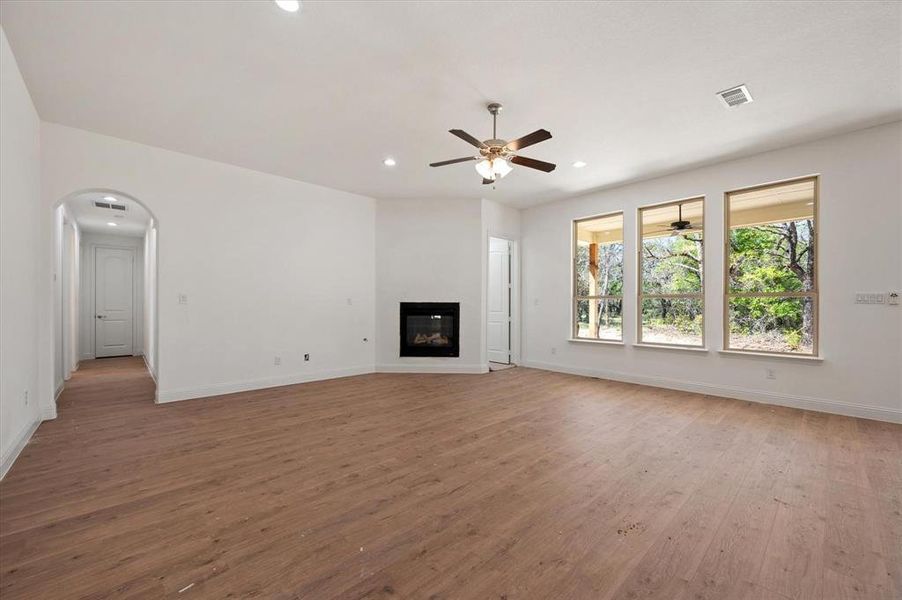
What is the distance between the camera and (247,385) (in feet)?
17.5

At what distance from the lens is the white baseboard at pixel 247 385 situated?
186 inches

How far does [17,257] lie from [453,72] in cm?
376

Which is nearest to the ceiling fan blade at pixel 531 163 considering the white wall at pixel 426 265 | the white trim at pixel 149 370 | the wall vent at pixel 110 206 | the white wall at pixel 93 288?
the white wall at pixel 426 265

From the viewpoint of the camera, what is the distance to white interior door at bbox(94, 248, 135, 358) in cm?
881

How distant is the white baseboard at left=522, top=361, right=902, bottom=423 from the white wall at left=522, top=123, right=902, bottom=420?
0.4 inches

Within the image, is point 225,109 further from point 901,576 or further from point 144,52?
point 901,576

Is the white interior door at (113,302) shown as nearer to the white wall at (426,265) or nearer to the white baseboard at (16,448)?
the white baseboard at (16,448)

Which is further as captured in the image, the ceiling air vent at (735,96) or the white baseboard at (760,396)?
the white baseboard at (760,396)

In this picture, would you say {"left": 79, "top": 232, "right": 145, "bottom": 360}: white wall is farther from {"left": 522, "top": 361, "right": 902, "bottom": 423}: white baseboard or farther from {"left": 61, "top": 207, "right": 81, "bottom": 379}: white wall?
{"left": 522, "top": 361, "right": 902, "bottom": 423}: white baseboard

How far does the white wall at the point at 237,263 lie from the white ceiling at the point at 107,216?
3.87 feet

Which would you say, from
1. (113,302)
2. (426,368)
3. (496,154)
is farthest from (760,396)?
(113,302)

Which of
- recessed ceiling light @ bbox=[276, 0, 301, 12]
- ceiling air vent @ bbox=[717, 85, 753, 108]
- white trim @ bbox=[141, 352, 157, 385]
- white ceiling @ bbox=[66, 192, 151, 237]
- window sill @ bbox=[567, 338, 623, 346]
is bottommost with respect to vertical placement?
white trim @ bbox=[141, 352, 157, 385]

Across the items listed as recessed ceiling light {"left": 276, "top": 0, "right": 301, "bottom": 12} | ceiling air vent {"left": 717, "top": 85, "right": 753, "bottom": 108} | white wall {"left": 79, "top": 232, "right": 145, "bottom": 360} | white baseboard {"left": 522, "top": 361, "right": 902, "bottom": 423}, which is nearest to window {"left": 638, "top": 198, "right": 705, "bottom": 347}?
white baseboard {"left": 522, "top": 361, "right": 902, "bottom": 423}

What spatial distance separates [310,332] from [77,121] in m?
3.49
